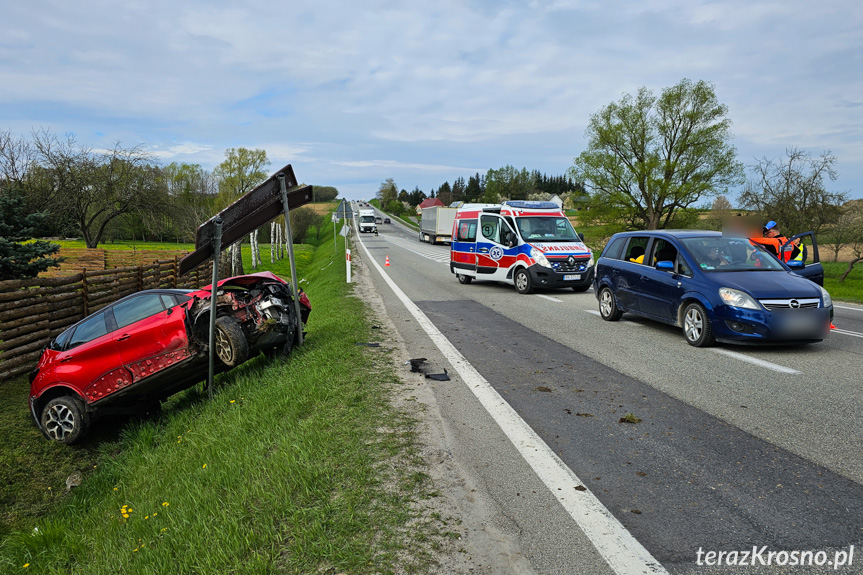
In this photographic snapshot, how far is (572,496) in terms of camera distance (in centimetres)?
345

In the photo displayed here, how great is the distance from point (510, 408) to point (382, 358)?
2503mm

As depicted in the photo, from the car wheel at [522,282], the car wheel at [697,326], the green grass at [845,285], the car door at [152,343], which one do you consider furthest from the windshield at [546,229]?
the car door at [152,343]

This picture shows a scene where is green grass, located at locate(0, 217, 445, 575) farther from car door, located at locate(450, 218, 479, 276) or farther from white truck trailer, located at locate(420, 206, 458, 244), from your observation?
white truck trailer, located at locate(420, 206, 458, 244)

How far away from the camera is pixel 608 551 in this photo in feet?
9.31

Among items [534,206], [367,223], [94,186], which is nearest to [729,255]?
[534,206]

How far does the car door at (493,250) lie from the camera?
629 inches

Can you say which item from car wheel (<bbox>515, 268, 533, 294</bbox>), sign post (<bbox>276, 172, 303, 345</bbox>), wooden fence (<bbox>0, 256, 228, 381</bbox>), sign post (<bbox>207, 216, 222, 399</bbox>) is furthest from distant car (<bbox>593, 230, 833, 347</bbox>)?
wooden fence (<bbox>0, 256, 228, 381</bbox>)

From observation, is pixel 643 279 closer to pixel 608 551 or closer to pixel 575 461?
pixel 575 461

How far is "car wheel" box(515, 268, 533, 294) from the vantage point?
1492 cm

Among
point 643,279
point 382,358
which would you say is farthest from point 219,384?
point 643,279

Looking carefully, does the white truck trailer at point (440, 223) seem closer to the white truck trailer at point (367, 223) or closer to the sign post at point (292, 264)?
the white truck trailer at point (367, 223)

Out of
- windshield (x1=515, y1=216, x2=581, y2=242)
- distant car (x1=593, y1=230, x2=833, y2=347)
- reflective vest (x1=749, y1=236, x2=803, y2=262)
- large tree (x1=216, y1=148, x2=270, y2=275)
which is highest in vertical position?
large tree (x1=216, y1=148, x2=270, y2=275)

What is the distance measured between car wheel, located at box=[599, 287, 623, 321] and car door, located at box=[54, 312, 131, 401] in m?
7.93

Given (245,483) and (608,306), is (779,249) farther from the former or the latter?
(245,483)
